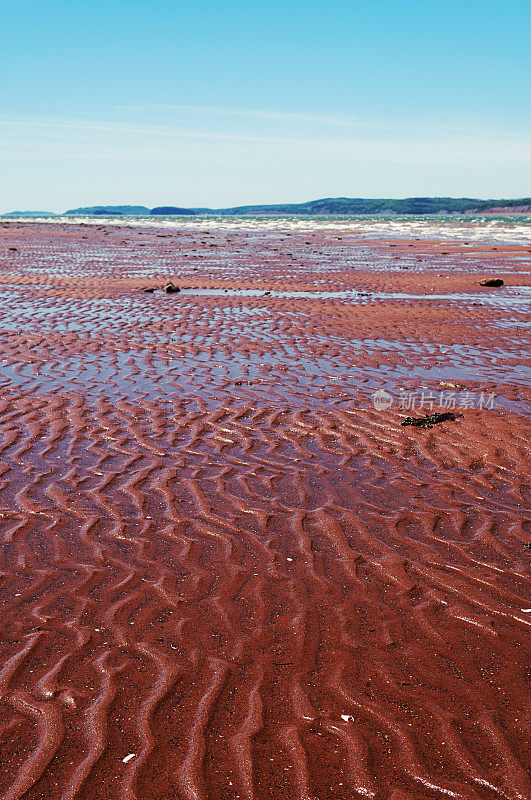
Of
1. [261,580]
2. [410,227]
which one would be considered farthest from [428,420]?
[410,227]

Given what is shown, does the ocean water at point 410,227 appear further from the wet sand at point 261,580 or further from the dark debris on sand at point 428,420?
the wet sand at point 261,580

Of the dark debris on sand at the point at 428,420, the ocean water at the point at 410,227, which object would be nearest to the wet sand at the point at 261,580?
the dark debris on sand at the point at 428,420

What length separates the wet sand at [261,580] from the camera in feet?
11.5

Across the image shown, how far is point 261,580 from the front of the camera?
5.25 m

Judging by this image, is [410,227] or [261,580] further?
[410,227]

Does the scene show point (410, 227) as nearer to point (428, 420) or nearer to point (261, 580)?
point (428, 420)

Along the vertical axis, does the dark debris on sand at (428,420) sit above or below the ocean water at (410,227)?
above

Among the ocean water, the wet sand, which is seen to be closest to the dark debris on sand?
the wet sand

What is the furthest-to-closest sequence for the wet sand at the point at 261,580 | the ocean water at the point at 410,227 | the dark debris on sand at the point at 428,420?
the ocean water at the point at 410,227, the dark debris on sand at the point at 428,420, the wet sand at the point at 261,580

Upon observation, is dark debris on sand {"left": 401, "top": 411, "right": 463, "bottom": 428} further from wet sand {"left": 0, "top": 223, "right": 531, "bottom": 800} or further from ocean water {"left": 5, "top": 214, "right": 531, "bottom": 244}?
ocean water {"left": 5, "top": 214, "right": 531, "bottom": 244}

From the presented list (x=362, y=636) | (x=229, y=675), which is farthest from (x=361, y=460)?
(x=229, y=675)

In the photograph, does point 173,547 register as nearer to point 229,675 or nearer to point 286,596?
point 286,596

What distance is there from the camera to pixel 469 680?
4125 millimetres

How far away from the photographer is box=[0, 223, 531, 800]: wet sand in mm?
3492
